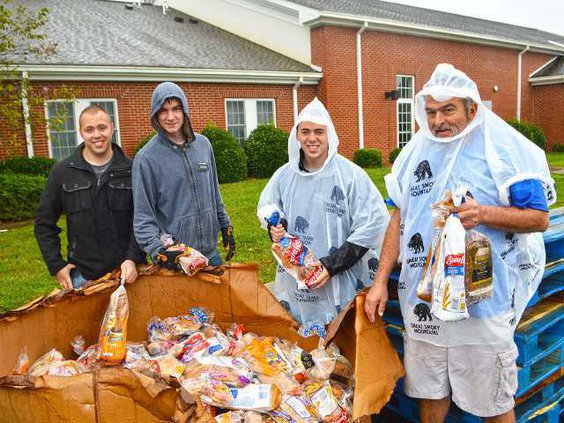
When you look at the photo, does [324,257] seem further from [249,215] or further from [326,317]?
[249,215]

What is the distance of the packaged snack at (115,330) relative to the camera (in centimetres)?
230

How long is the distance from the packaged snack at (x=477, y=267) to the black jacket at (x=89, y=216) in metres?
1.81

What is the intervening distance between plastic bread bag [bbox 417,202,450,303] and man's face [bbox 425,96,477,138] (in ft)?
1.08

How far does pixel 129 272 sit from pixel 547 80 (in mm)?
24172

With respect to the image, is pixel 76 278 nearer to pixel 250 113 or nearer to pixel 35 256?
pixel 35 256

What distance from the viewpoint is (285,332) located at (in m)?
2.71

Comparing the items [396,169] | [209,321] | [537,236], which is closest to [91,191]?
[209,321]

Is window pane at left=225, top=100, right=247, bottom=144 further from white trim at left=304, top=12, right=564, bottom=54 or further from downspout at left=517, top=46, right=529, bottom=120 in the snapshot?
downspout at left=517, top=46, right=529, bottom=120

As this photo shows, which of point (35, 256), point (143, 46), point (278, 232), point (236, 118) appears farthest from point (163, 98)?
point (143, 46)

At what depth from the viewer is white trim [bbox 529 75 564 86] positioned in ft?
71.9

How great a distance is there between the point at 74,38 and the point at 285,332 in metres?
13.6

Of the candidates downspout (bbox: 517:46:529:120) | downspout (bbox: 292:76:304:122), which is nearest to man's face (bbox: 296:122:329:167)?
downspout (bbox: 292:76:304:122)

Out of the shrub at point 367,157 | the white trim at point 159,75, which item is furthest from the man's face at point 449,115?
the shrub at point 367,157

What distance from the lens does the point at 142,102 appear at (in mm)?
13109
